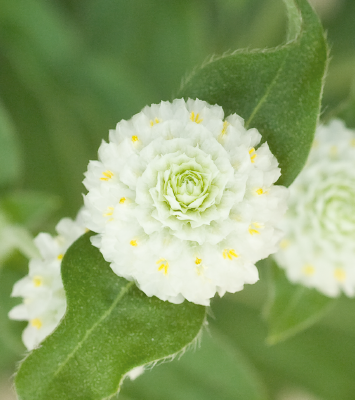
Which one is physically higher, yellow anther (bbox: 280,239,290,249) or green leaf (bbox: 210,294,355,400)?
yellow anther (bbox: 280,239,290,249)

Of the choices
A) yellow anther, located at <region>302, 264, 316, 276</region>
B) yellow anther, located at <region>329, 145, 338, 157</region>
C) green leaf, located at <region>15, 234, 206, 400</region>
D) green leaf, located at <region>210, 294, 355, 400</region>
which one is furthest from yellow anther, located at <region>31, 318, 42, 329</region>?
green leaf, located at <region>210, 294, 355, 400</region>

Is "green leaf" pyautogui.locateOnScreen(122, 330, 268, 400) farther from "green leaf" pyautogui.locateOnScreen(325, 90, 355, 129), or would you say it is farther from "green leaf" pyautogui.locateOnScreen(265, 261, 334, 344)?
"green leaf" pyautogui.locateOnScreen(325, 90, 355, 129)

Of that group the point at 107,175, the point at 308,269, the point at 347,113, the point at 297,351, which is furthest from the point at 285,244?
the point at 297,351

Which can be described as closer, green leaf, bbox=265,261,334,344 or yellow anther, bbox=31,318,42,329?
yellow anther, bbox=31,318,42,329

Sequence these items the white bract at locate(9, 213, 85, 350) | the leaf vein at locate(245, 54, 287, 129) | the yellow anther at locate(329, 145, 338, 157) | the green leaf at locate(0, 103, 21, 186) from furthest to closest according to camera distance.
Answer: the green leaf at locate(0, 103, 21, 186), the yellow anther at locate(329, 145, 338, 157), the white bract at locate(9, 213, 85, 350), the leaf vein at locate(245, 54, 287, 129)

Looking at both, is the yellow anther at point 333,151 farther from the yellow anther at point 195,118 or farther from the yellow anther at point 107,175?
the yellow anther at point 107,175

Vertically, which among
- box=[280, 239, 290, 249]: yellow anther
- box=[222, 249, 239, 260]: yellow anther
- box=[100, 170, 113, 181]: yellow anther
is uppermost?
box=[100, 170, 113, 181]: yellow anther

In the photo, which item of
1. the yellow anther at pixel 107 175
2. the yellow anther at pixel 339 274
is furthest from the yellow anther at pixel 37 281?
the yellow anther at pixel 339 274
